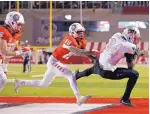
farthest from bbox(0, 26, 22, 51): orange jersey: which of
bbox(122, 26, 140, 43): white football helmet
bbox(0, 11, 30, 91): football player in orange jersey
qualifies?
bbox(122, 26, 140, 43): white football helmet

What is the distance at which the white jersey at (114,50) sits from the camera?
15.7 feet

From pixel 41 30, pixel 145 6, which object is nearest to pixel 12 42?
pixel 41 30

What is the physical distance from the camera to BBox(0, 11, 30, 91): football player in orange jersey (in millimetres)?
4398

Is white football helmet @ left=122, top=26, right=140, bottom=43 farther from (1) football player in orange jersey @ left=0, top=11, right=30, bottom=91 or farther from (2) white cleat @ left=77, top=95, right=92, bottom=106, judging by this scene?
(1) football player in orange jersey @ left=0, top=11, right=30, bottom=91

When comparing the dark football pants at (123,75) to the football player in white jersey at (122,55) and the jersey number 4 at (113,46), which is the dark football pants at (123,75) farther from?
the jersey number 4 at (113,46)

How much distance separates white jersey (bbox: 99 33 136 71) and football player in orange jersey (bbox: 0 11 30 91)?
877 millimetres

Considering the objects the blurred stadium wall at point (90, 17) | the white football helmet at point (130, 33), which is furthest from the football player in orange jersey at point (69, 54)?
the blurred stadium wall at point (90, 17)

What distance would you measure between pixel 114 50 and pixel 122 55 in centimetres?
11

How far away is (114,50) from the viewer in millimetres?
4840

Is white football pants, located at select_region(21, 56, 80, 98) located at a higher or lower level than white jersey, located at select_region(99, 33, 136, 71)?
lower

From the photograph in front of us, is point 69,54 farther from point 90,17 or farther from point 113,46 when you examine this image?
point 90,17

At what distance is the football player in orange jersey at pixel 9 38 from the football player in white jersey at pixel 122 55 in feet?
2.91

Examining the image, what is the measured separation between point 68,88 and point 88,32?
443 inches

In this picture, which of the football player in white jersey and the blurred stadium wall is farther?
the blurred stadium wall
